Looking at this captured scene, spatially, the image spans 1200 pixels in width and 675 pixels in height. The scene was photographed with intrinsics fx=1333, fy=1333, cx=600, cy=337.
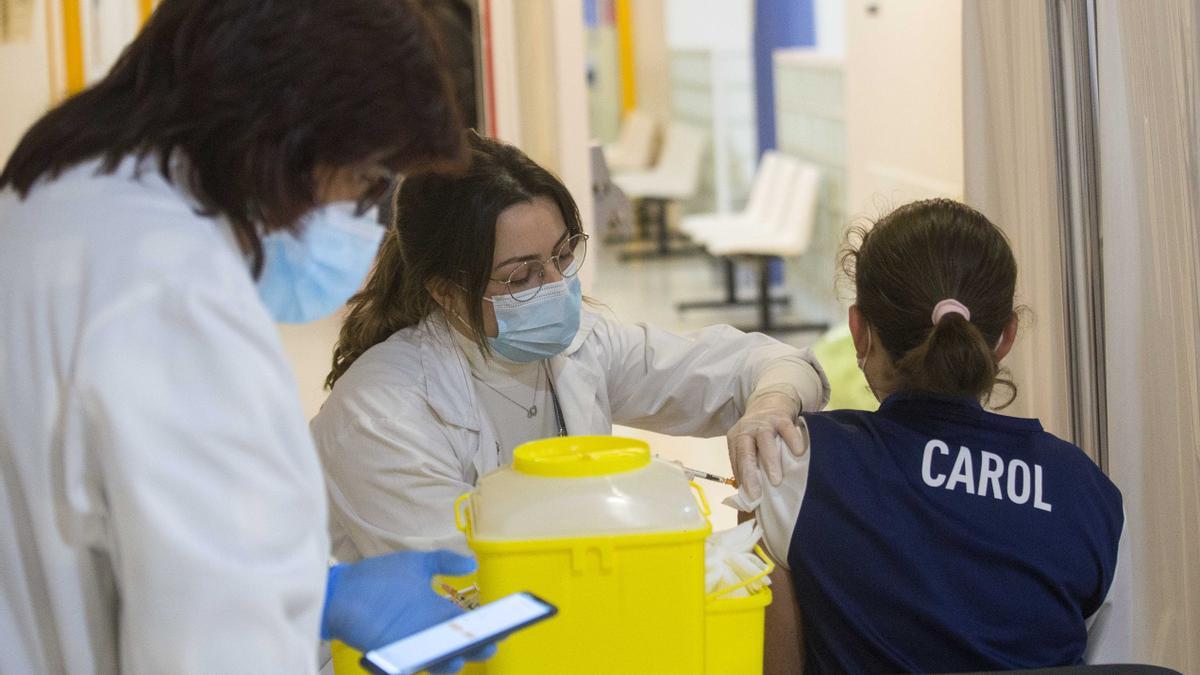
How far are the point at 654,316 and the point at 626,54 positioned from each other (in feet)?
18.6

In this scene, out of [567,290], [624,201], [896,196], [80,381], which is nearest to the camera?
[80,381]

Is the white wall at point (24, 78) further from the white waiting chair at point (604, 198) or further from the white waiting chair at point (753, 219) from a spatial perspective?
the white waiting chair at point (753, 219)

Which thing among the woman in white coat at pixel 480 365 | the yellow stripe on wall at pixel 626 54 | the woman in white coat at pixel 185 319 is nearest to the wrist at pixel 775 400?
the woman in white coat at pixel 480 365

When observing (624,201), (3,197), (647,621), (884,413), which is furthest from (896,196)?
(3,197)

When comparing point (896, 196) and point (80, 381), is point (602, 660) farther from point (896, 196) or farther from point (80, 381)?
point (896, 196)

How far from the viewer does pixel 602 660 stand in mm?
1245

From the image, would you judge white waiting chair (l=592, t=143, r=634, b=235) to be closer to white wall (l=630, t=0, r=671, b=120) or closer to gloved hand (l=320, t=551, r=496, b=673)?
gloved hand (l=320, t=551, r=496, b=673)

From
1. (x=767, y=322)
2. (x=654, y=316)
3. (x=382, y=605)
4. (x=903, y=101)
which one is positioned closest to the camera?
(x=382, y=605)

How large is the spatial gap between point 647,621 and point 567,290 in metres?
0.69

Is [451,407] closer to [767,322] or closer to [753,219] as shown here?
[767,322]

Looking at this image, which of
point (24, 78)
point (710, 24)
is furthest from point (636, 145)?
point (24, 78)

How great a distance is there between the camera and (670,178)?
1018 cm

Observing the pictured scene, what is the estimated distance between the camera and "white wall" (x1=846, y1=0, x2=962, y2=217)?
3.65m

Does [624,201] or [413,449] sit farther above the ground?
[624,201]
